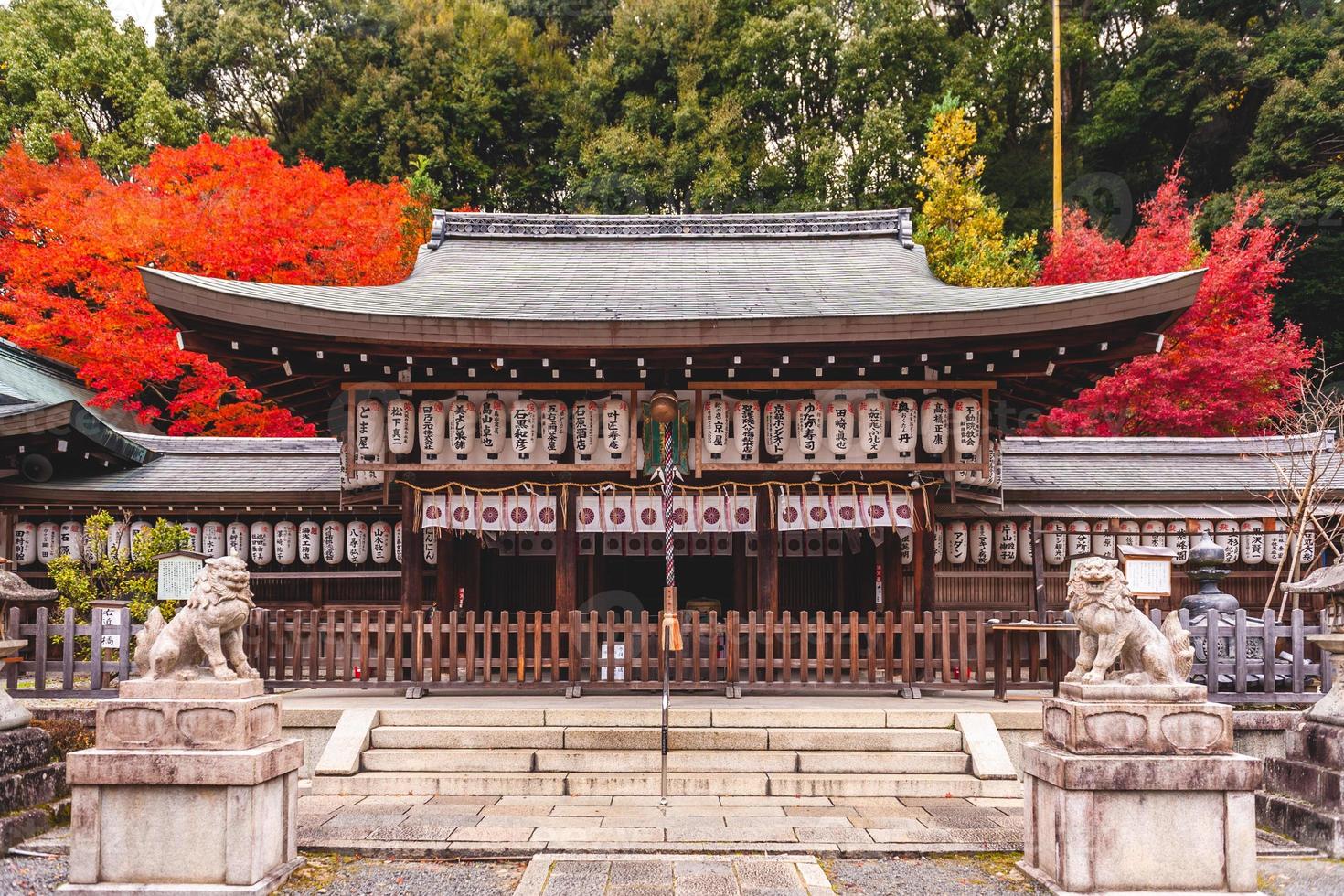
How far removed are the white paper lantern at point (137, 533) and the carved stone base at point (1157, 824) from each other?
42.3 ft

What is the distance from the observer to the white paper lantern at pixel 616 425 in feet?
36.3

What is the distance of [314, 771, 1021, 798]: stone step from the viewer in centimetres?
809

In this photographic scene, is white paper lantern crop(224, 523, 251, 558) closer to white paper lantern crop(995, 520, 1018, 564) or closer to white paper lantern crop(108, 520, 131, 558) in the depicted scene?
white paper lantern crop(108, 520, 131, 558)

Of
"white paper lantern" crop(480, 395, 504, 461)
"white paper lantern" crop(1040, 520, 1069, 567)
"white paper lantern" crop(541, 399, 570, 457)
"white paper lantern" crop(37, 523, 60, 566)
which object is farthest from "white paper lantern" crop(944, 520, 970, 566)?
"white paper lantern" crop(37, 523, 60, 566)

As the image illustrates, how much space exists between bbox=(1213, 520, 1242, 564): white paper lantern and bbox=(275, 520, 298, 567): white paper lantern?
14.6m

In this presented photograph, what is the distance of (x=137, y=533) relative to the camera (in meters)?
13.4

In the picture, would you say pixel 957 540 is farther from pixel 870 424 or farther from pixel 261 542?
pixel 261 542

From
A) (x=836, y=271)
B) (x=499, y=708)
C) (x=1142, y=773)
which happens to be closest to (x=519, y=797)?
(x=499, y=708)

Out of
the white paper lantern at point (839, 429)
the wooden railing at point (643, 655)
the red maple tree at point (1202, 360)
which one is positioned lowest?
the wooden railing at point (643, 655)

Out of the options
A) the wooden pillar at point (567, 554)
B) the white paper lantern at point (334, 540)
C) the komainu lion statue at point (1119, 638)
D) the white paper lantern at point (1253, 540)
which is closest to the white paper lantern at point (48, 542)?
the white paper lantern at point (334, 540)

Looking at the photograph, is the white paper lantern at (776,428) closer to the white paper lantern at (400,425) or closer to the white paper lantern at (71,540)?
the white paper lantern at (400,425)

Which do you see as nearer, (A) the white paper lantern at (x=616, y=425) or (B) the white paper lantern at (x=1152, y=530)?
(A) the white paper lantern at (x=616, y=425)

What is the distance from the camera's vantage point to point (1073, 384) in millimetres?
12633

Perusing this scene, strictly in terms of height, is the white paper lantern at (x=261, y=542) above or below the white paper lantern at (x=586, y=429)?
below
